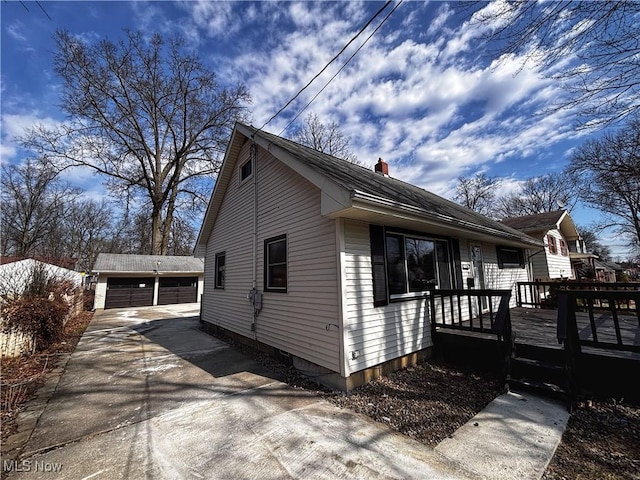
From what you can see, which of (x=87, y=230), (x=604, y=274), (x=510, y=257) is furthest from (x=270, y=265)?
(x=87, y=230)

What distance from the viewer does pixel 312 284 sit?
16.1 ft

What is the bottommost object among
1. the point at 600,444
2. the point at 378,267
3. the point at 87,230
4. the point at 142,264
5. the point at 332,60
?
the point at 600,444

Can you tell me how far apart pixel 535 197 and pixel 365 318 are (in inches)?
1557

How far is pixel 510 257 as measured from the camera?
1012cm

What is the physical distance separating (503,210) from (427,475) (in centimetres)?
4262

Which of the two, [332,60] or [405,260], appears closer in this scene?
[332,60]

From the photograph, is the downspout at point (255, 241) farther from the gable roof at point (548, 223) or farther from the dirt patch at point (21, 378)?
the gable roof at point (548, 223)

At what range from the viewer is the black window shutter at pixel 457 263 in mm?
6852

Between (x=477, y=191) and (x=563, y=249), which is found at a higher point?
(x=477, y=191)

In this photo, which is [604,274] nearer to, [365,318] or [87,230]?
[365,318]

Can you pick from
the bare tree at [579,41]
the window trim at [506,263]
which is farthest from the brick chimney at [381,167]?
the bare tree at [579,41]

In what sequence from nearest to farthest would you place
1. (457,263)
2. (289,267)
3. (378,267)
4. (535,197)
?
(378,267) < (289,267) < (457,263) < (535,197)

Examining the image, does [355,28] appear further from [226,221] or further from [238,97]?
[238,97]

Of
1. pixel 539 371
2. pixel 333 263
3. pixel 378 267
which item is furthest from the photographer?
pixel 378 267
